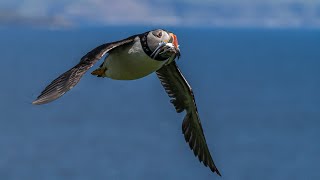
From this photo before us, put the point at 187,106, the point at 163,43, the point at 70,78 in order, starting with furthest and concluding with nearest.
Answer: the point at 187,106
the point at 163,43
the point at 70,78

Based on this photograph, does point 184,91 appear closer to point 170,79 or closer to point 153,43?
point 170,79

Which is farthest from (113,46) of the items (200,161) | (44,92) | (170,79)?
(200,161)

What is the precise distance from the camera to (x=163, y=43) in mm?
19641

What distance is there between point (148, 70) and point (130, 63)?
45cm

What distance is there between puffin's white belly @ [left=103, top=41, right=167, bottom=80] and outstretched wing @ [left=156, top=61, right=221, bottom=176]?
2.69 meters

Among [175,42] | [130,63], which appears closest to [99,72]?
[130,63]

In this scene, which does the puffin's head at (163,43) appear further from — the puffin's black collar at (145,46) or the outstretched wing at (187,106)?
the outstretched wing at (187,106)

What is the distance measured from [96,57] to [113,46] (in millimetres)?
1084

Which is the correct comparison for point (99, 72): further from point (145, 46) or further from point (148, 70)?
point (145, 46)

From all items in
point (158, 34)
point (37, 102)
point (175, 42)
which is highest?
point (158, 34)

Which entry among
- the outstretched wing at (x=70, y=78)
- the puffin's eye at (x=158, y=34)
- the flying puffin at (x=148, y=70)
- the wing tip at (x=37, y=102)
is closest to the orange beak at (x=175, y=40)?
the flying puffin at (x=148, y=70)

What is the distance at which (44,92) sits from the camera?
56.1 ft

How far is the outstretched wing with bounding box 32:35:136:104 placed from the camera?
1678 cm

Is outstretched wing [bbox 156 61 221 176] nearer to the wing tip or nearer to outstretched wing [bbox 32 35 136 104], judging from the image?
outstretched wing [bbox 32 35 136 104]
